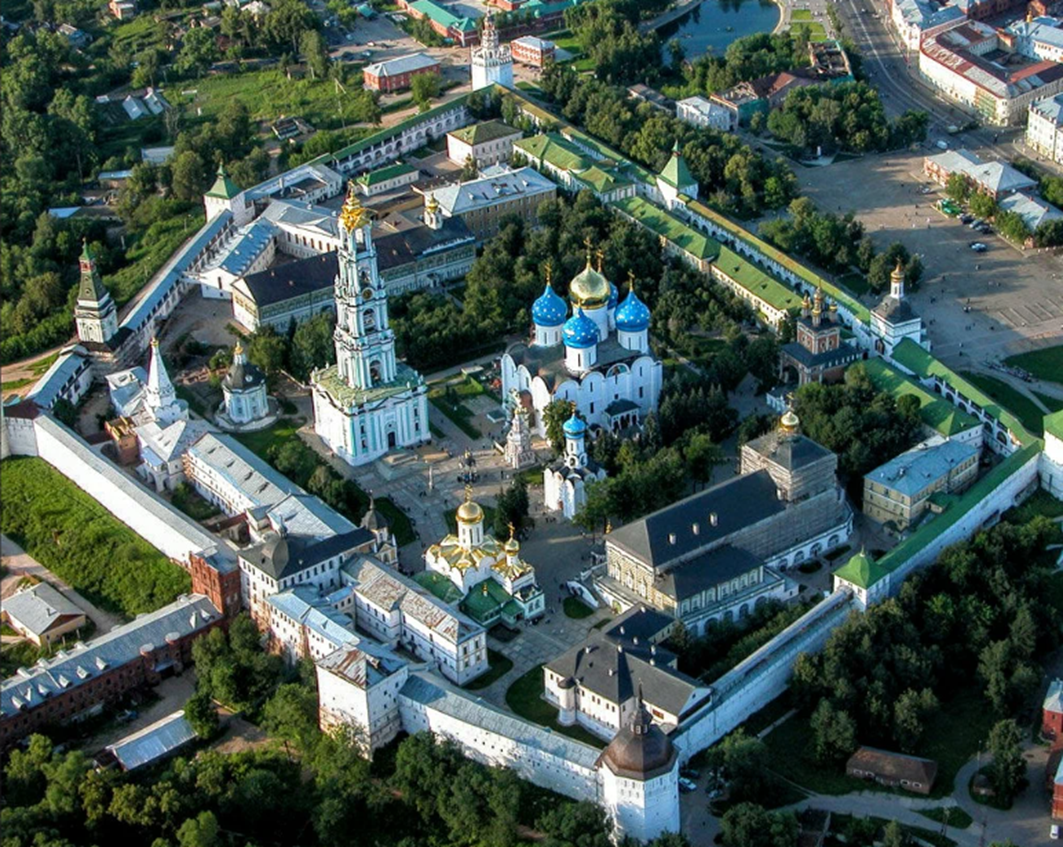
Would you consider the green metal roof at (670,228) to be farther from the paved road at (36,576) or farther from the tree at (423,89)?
the paved road at (36,576)

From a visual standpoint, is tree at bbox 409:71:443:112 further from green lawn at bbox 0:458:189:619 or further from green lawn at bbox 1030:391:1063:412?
green lawn at bbox 0:458:189:619

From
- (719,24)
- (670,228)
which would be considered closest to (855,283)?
(670,228)

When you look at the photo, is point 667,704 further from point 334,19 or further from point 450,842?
point 334,19

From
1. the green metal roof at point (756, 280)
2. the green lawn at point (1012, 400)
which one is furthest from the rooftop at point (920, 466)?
the green metal roof at point (756, 280)

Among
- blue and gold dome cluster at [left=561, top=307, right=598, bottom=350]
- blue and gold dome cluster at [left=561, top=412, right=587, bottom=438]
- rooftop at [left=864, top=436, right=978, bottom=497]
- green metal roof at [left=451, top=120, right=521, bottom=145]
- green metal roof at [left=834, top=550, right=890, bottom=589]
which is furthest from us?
green metal roof at [left=451, top=120, right=521, bottom=145]

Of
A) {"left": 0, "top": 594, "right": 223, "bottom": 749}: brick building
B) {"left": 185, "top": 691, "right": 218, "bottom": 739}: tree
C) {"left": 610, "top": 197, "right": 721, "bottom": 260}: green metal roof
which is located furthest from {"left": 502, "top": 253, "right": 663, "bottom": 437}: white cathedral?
{"left": 185, "top": 691, "right": 218, "bottom": 739}: tree

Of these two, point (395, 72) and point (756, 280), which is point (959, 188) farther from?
point (395, 72)

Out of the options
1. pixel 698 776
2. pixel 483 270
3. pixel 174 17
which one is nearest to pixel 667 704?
pixel 698 776
